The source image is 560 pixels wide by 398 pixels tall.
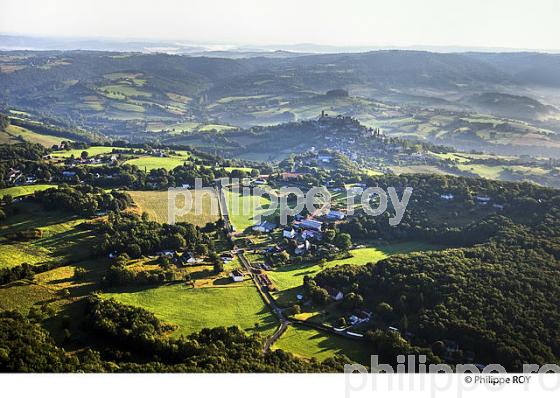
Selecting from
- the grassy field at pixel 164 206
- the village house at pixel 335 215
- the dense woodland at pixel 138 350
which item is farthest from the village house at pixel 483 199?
the dense woodland at pixel 138 350

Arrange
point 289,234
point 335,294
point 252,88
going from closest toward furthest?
point 335,294
point 289,234
point 252,88

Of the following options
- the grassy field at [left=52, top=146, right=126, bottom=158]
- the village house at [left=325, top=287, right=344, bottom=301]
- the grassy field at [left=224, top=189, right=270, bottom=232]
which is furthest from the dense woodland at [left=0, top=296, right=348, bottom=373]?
the grassy field at [left=52, top=146, right=126, bottom=158]

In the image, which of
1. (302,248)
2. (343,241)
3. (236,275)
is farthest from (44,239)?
(343,241)

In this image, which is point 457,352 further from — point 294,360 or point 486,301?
point 294,360

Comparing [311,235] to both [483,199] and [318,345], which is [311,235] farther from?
[483,199]

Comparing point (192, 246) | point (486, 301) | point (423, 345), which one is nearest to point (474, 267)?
point (486, 301)

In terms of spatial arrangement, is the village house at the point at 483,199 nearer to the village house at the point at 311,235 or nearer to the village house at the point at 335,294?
the village house at the point at 311,235

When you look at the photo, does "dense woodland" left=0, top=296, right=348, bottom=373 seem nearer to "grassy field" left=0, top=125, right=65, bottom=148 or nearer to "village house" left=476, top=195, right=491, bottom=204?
"village house" left=476, top=195, right=491, bottom=204
